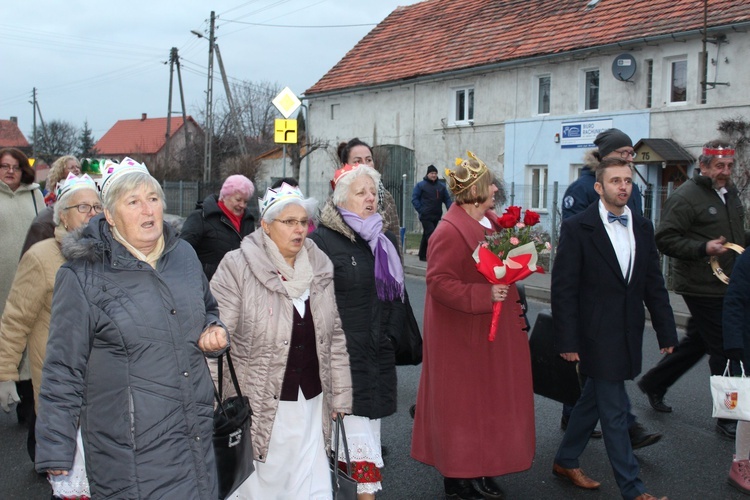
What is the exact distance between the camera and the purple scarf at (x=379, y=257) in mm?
4574

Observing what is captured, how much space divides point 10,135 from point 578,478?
335 feet

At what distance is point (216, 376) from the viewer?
384cm

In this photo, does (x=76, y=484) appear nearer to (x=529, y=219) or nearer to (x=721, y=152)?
(x=529, y=219)

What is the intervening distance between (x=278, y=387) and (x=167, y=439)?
828 millimetres

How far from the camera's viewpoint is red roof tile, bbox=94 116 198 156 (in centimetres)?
8731

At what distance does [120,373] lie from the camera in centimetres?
306

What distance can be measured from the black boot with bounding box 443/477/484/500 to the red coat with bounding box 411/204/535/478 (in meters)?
0.19

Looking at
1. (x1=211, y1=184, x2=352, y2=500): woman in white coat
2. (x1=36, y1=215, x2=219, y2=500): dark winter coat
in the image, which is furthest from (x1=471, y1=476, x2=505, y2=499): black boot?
(x1=36, y1=215, x2=219, y2=500): dark winter coat

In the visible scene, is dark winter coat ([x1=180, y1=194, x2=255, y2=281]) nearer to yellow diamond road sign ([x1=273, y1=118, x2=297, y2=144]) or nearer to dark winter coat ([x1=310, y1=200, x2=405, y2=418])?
dark winter coat ([x1=310, y1=200, x2=405, y2=418])

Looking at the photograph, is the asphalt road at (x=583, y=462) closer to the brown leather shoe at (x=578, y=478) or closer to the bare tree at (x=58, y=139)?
the brown leather shoe at (x=578, y=478)

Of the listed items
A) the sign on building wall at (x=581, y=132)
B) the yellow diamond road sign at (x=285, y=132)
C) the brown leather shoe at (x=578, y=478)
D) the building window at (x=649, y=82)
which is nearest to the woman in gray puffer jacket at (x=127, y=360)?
the brown leather shoe at (x=578, y=478)

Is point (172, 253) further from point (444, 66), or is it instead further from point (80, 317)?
point (444, 66)

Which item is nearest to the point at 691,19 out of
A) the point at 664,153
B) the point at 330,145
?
the point at 664,153

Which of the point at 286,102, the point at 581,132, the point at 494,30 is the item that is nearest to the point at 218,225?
the point at 286,102
